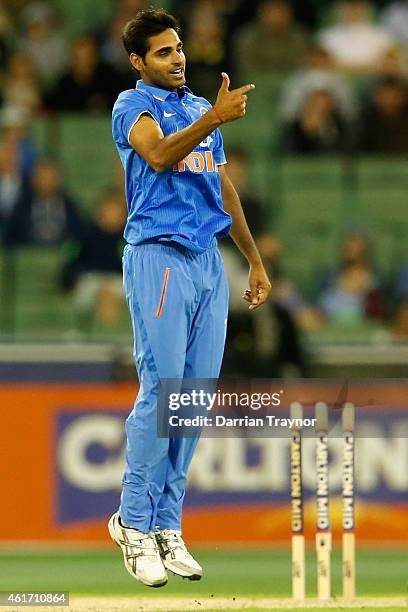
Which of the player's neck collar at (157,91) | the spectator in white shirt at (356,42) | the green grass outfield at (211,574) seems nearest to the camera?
the player's neck collar at (157,91)

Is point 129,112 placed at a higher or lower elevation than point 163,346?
higher

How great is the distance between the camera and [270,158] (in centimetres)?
1149

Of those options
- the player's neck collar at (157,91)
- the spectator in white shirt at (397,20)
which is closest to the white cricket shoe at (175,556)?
the player's neck collar at (157,91)

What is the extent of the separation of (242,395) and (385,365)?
3593mm

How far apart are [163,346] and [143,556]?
808 millimetres

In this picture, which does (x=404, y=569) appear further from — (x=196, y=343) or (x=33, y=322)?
(x=33, y=322)

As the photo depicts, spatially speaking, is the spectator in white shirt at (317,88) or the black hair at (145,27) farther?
the spectator in white shirt at (317,88)

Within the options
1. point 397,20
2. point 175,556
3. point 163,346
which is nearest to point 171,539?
point 175,556

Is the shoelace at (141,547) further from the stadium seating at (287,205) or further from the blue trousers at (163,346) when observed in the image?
the stadium seating at (287,205)

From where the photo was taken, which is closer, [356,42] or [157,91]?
[157,91]

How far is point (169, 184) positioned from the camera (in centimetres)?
573

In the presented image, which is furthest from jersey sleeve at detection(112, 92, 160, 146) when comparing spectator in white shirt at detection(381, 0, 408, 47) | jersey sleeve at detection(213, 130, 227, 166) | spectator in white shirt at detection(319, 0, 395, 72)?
spectator in white shirt at detection(381, 0, 408, 47)

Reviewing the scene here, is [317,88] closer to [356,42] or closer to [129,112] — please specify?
[356,42]

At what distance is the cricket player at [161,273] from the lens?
18.7 ft
